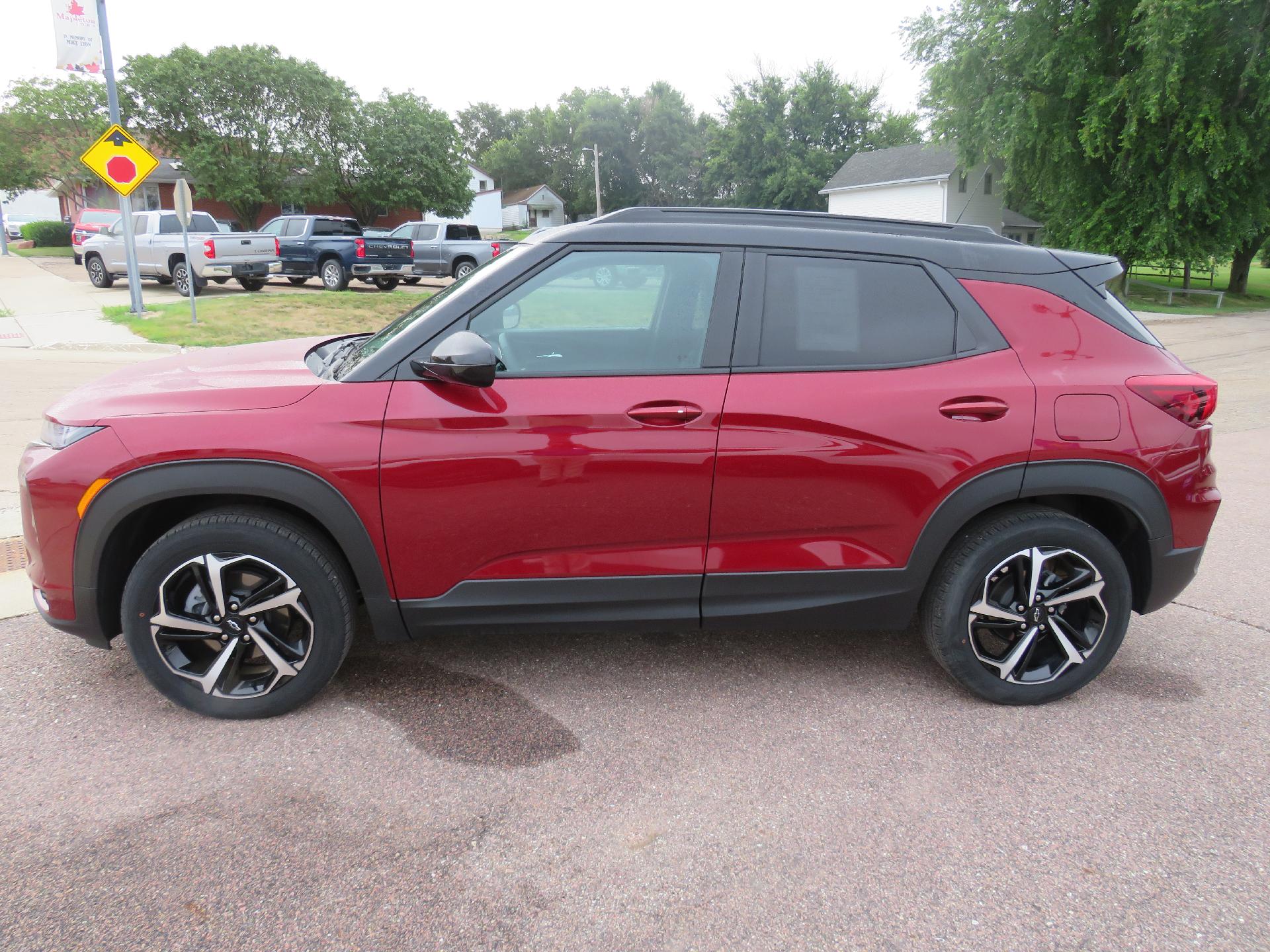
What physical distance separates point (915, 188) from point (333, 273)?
31033 mm

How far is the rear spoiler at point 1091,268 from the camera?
130 inches

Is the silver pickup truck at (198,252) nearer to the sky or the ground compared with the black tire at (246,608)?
nearer to the sky

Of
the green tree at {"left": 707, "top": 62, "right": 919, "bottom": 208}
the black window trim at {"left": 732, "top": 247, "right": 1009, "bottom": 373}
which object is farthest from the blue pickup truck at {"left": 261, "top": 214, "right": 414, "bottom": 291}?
the green tree at {"left": 707, "top": 62, "right": 919, "bottom": 208}

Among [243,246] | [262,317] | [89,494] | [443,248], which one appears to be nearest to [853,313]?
[89,494]

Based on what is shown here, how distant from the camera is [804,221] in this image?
3424 mm

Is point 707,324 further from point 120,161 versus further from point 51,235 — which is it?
point 51,235

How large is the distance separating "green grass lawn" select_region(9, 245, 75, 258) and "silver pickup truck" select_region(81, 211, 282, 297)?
19.8 meters

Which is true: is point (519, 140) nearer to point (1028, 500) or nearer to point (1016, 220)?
point (1016, 220)

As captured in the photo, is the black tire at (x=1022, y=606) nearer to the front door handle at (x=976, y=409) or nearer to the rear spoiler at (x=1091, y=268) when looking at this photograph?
the front door handle at (x=976, y=409)

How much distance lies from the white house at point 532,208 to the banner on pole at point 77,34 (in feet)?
228

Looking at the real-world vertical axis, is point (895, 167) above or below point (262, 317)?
above

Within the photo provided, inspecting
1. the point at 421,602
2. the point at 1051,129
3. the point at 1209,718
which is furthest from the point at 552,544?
the point at 1051,129

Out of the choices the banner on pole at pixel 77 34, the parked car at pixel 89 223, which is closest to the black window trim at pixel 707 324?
the banner on pole at pixel 77 34

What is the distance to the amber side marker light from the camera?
2939 mm
